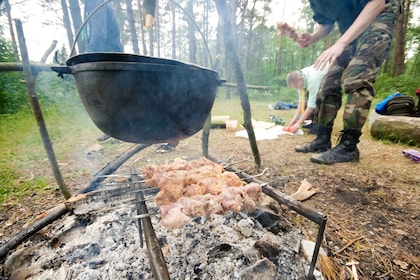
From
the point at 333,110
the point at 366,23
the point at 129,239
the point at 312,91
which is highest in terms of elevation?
the point at 366,23

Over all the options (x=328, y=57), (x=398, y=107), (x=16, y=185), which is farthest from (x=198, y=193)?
(x=398, y=107)

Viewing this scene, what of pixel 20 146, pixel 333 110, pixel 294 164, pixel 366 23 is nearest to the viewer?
pixel 366 23

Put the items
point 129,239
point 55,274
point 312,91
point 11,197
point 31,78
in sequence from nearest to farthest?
point 55,274, point 129,239, point 31,78, point 11,197, point 312,91

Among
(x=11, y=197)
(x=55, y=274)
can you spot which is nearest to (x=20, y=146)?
(x=11, y=197)

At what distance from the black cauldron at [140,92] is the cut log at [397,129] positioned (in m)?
4.18

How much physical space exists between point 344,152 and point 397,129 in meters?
1.93

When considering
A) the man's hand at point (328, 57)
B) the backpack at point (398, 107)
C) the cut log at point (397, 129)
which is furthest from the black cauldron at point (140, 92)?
the backpack at point (398, 107)

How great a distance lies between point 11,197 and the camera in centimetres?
197

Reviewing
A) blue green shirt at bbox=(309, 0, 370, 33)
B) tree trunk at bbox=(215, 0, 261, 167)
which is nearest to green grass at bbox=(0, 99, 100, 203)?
tree trunk at bbox=(215, 0, 261, 167)

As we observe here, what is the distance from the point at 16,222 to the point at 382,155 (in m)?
4.37

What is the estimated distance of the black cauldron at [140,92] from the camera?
920 mm

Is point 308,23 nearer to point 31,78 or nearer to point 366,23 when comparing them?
point 366,23

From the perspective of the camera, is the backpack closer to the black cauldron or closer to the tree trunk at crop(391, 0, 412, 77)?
the black cauldron

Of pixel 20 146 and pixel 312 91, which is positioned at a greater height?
pixel 312 91
